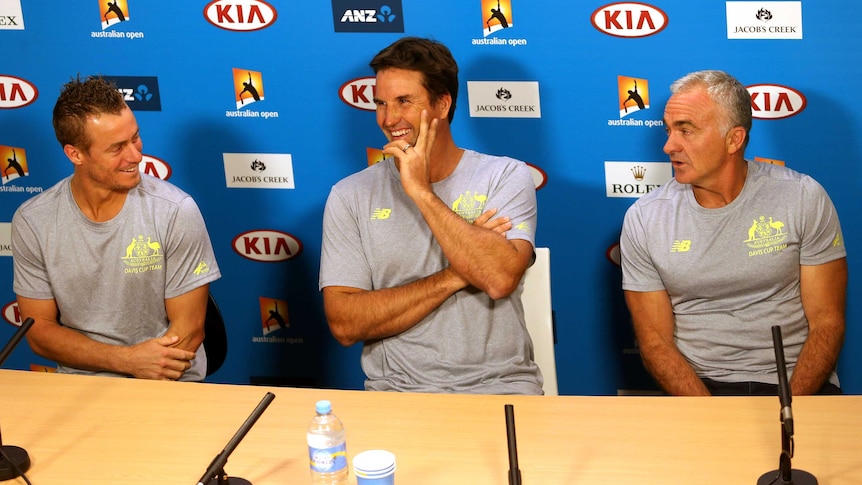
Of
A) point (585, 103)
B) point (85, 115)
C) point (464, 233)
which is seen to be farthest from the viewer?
point (585, 103)

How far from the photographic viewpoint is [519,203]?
2936mm

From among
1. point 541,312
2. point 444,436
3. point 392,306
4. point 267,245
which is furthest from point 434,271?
point 267,245

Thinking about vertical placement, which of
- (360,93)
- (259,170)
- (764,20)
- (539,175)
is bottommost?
(539,175)

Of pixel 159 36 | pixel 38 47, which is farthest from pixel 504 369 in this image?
pixel 38 47

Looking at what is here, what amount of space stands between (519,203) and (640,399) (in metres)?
0.81

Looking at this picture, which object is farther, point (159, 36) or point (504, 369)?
point (159, 36)

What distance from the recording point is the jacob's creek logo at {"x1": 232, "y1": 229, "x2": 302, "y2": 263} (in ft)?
13.0

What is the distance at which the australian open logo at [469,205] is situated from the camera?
299cm

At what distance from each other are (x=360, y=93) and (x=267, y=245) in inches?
28.9

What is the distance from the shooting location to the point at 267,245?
13.1ft

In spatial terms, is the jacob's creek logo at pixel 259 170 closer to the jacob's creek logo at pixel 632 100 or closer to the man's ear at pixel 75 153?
the man's ear at pixel 75 153

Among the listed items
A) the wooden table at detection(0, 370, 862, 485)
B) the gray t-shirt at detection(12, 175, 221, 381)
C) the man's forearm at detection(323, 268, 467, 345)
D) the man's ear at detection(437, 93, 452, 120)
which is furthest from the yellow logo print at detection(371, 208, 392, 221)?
the wooden table at detection(0, 370, 862, 485)

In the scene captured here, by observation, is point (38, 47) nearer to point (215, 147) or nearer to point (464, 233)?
point (215, 147)

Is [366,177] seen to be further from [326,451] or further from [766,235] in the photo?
[326,451]
